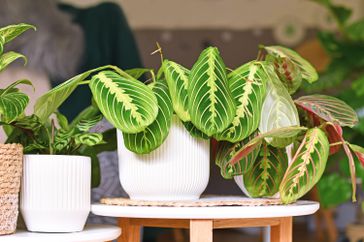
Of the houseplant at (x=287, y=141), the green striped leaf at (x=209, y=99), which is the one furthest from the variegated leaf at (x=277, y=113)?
the green striped leaf at (x=209, y=99)

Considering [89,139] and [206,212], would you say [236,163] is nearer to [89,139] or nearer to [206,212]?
[206,212]

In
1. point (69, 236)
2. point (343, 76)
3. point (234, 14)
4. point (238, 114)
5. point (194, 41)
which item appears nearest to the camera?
point (69, 236)

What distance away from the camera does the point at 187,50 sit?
5.41 m

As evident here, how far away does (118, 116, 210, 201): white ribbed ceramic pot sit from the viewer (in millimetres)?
1319

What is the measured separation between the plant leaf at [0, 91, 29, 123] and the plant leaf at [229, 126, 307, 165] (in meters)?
0.42

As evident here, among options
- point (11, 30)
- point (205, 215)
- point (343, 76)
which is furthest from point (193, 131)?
point (343, 76)

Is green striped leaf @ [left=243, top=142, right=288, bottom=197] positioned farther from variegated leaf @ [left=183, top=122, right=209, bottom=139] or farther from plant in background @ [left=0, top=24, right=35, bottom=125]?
plant in background @ [left=0, top=24, right=35, bottom=125]

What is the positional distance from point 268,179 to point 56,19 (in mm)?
1483

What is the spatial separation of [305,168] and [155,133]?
0.30m

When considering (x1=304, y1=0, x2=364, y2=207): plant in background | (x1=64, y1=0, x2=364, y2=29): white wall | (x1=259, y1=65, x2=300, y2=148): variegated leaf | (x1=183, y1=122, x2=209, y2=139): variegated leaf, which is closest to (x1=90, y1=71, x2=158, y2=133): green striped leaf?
(x1=183, y1=122, x2=209, y2=139): variegated leaf

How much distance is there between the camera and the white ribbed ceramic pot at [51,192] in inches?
48.9

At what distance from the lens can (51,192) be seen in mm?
1244

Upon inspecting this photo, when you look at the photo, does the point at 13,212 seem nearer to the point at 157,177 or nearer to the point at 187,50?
the point at 157,177

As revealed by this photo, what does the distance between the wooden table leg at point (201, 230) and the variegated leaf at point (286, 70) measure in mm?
402
